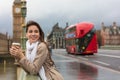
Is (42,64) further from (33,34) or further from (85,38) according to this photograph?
(85,38)

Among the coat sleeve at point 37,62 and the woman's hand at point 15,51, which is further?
the coat sleeve at point 37,62

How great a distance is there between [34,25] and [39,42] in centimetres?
20

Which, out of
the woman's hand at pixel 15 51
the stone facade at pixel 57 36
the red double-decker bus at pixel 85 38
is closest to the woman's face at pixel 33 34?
the woman's hand at pixel 15 51

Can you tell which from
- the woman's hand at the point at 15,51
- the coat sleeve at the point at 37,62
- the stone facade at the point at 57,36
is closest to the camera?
the woman's hand at the point at 15,51

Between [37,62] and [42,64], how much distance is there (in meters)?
0.07

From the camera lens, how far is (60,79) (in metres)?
4.82

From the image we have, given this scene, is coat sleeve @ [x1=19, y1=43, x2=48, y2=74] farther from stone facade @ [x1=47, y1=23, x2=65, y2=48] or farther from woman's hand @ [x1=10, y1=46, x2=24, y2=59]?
stone facade @ [x1=47, y1=23, x2=65, y2=48]

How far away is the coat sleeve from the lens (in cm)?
→ 468

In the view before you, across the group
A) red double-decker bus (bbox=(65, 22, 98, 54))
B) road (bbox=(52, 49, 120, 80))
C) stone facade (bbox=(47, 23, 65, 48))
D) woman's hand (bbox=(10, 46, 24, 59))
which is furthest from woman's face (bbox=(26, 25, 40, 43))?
stone facade (bbox=(47, 23, 65, 48))

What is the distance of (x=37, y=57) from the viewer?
477cm

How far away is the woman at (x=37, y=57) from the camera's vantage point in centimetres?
469

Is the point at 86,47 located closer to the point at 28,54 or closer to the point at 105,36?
the point at 28,54

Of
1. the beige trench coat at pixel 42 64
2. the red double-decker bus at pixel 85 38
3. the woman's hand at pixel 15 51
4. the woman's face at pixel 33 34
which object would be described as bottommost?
the beige trench coat at pixel 42 64

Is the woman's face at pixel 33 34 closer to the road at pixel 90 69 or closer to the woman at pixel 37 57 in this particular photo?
the woman at pixel 37 57
